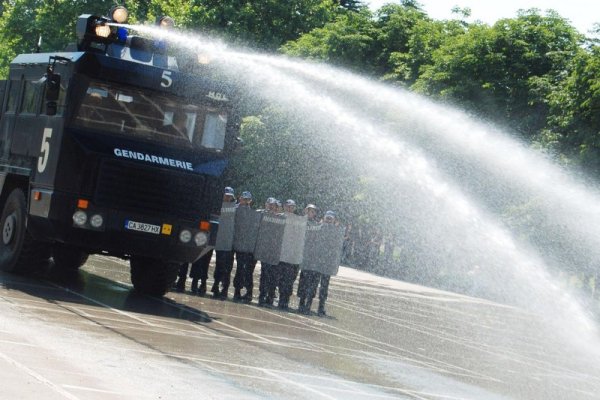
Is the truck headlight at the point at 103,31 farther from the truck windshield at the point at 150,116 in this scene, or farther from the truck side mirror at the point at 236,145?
the truck side mirror at the point at 236,145

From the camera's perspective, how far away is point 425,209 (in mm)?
41094

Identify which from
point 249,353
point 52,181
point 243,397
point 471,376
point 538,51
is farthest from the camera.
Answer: point 538,51

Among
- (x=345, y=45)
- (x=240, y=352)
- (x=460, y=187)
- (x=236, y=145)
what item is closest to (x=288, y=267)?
(x=236, y=145)

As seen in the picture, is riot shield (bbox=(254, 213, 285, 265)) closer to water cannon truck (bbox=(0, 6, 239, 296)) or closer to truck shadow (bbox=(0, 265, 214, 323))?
truck shadow (bbox=(0, 265, 214, 323))

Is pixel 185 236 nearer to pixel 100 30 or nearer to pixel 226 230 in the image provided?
pixel 100 30

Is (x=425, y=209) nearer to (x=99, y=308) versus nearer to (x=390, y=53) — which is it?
(x=390, y=53)

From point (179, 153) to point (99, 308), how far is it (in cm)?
283

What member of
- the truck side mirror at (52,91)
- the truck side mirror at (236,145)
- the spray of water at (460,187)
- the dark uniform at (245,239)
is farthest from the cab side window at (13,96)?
the spray of water at (460,187)

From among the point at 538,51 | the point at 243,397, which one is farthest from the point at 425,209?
the point at 243,397

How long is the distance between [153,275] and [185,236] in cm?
194

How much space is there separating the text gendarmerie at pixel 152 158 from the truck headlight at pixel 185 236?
2.93ft

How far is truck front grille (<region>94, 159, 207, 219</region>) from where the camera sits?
17625 millimetres

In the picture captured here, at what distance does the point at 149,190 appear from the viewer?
705 inches

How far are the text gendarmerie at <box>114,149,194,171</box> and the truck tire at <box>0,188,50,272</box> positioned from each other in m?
1.83
